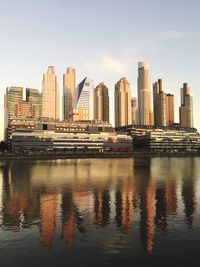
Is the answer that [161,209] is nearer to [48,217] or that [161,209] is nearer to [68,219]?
[68,219]

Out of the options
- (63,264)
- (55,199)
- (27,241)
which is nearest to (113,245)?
(63,264)

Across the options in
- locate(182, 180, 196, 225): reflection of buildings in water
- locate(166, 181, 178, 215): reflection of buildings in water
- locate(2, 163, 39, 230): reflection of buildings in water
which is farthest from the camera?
locate(166, 181, 178, 215): reflection of buildings in water

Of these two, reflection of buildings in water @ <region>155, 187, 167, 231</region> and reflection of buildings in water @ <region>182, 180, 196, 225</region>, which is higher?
reflection of buildings in water @ <region>182, 180, 196, 225</region>

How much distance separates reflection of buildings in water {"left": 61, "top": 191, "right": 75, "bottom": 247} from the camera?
31.5 metres

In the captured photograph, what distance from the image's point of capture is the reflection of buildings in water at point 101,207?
125ft

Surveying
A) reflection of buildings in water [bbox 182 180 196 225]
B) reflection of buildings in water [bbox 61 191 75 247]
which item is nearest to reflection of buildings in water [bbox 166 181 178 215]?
reflection of buildings in water [bbox 182 180 196 225]

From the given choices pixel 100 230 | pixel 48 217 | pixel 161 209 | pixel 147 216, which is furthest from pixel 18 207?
pixel 161 209

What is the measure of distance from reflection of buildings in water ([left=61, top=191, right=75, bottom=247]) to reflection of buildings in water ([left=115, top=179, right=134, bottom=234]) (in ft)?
17.7

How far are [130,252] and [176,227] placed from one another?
9.41 metres

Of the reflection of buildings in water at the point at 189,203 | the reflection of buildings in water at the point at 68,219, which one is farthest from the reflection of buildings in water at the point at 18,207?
the reflection of buildings in water at the point at 189,203

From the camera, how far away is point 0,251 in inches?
1095

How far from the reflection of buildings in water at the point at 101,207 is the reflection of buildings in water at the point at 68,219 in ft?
10.1

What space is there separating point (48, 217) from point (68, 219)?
9.19 ft

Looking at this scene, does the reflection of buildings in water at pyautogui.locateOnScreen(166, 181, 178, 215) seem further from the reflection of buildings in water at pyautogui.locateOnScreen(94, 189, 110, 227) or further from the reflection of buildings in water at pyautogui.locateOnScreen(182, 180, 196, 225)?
the reflection of buildings in water at pyautogui.locateOnScreen(94, 189, 110, 227)
